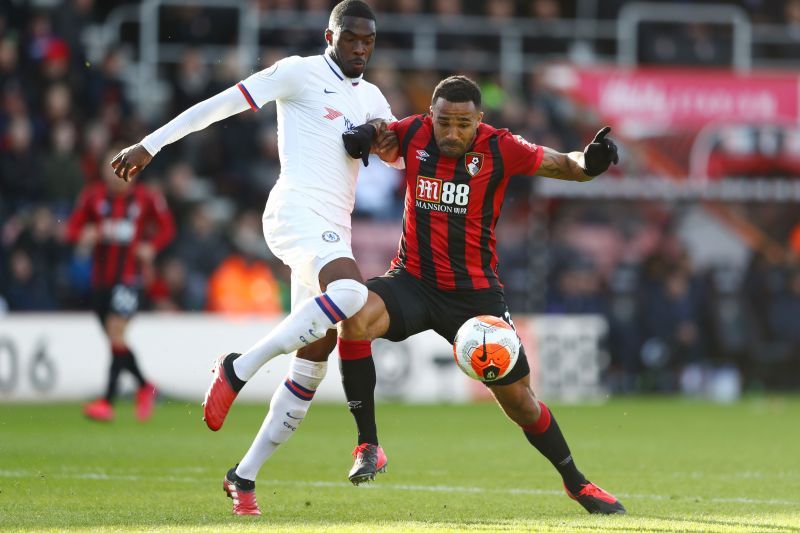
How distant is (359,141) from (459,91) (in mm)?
569

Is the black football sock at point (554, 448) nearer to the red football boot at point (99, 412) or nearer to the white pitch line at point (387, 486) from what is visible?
the white pitch line at point (387, 486)

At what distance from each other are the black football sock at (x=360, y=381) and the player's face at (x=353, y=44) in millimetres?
1445

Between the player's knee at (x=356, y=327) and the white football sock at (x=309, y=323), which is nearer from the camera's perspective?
the white football sock at (x=309, y=323)

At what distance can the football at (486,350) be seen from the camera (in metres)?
6.55

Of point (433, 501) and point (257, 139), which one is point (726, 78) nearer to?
point (257, 139)

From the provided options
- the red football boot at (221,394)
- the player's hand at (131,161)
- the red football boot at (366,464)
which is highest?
the player's hand at (131,161)

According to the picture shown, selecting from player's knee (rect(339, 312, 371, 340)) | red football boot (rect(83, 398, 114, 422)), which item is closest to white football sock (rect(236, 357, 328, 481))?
player's knee (rect(339, 312, 371, 340))

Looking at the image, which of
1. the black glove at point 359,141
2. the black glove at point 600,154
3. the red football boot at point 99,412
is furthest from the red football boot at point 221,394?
the red football boot at point 99,412

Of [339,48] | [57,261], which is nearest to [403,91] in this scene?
[57,261]

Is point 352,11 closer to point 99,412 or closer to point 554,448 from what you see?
point 554,448

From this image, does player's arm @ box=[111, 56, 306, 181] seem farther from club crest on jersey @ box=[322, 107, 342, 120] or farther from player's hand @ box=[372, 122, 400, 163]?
player's hand @ box=[372, 122, 400, 163]

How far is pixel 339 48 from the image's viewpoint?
7.21 metres

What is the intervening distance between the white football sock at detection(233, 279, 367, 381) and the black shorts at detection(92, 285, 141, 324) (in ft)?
20.8

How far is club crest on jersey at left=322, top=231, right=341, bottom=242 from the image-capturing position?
272 inches
